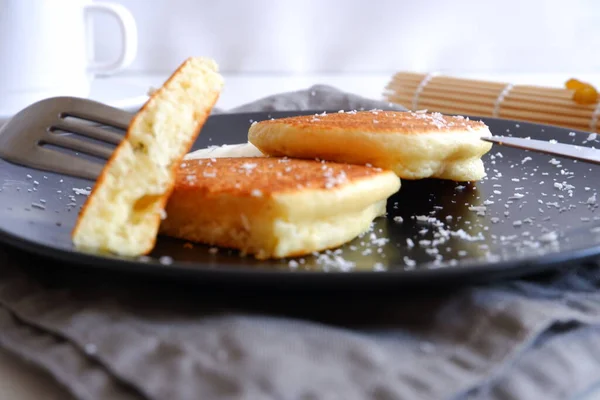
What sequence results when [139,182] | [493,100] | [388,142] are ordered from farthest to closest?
[493,100], [388,142], [139,182]

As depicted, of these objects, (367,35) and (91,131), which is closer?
(91,131)

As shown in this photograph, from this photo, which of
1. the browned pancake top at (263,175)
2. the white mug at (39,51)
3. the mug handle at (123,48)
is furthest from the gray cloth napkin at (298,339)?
the mug handle at (123,48)

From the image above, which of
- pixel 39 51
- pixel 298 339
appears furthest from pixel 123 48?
pixel 298 339

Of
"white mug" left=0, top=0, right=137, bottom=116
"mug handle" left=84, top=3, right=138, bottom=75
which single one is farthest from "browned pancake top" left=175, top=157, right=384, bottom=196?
"mug handle" left=84, top=3, right=138, bottom=75

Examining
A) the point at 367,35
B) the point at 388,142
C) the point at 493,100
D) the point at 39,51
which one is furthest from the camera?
the point at 367,35

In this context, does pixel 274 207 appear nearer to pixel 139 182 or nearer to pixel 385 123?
pixel 139 182

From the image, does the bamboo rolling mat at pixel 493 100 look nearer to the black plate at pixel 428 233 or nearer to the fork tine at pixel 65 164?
the black plate at pixel 428 233

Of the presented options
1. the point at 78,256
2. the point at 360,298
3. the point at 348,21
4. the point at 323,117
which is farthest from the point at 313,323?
the point at 348,21
